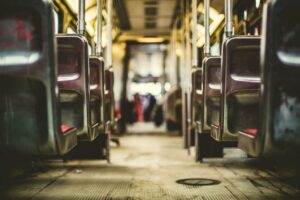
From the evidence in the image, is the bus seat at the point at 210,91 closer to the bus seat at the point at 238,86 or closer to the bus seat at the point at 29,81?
the bus seat at the point at 238,86

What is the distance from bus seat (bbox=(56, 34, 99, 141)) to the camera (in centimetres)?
361

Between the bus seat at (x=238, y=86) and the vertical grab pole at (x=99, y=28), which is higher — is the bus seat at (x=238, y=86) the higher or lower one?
the lower one

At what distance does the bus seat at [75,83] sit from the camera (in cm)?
361

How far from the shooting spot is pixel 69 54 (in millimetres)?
3900

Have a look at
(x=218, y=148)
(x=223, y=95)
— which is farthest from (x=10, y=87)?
(x=218, y=148)

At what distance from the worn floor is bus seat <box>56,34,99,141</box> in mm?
554

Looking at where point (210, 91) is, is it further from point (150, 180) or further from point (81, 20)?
point (81, 20)

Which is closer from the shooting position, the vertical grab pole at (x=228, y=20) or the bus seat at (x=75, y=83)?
the bus seat at (x=75, y=83)

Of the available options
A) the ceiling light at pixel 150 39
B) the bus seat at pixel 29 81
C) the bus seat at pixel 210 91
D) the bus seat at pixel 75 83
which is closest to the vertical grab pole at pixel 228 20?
the bus seat at pixel 210 91

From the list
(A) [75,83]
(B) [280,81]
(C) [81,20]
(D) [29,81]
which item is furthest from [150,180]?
(B) [280,81]

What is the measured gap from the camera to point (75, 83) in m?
3.65

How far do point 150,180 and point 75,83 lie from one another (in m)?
1.38

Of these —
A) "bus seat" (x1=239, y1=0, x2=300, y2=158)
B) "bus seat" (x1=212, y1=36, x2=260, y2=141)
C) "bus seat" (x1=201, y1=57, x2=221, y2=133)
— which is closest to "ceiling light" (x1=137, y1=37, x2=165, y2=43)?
"bus seat" (x1=201, y1=57, x2=221, y2=133)

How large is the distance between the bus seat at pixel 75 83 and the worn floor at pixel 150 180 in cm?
55
